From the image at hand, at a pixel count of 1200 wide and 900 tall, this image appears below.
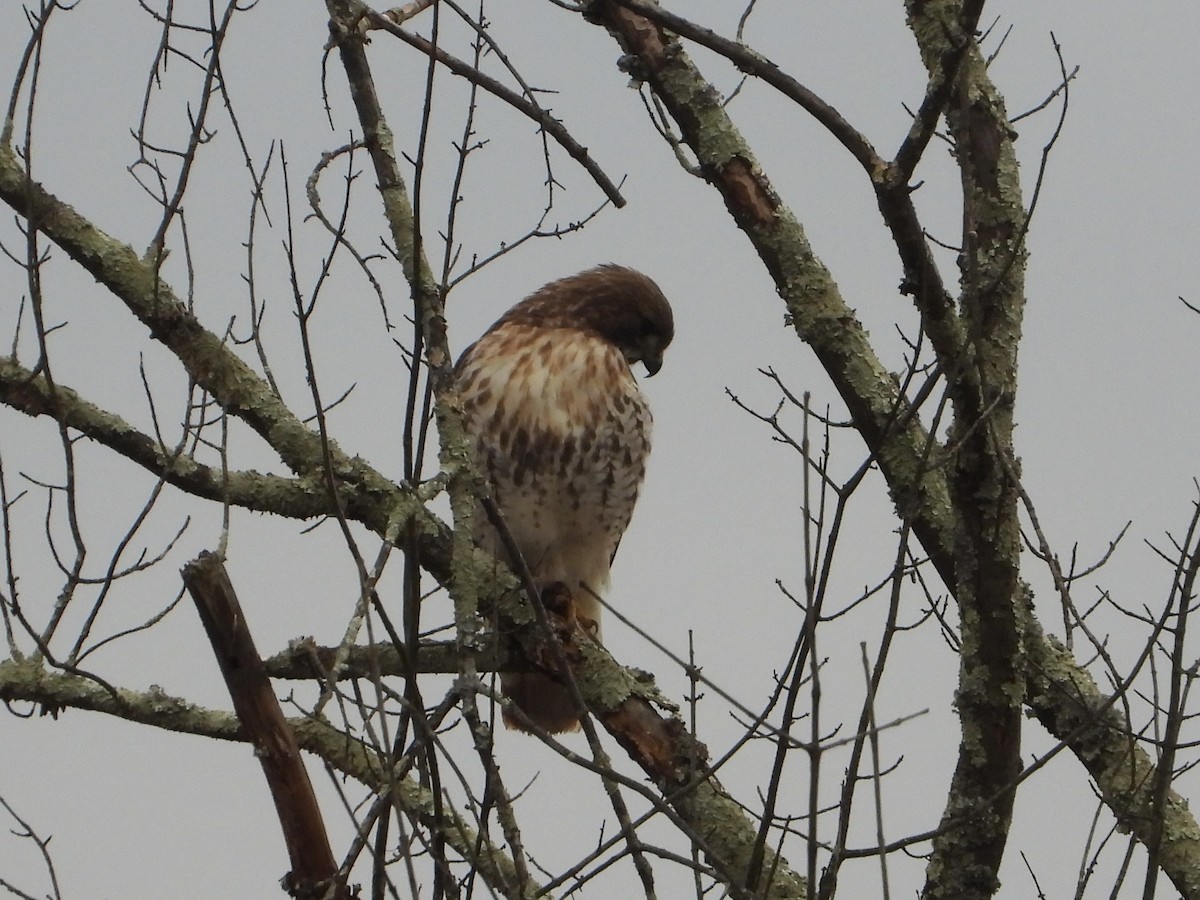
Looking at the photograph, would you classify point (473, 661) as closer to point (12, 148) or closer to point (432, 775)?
point (432, 775)

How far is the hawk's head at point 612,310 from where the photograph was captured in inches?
195

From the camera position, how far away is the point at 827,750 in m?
2.30

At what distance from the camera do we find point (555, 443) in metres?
4.55

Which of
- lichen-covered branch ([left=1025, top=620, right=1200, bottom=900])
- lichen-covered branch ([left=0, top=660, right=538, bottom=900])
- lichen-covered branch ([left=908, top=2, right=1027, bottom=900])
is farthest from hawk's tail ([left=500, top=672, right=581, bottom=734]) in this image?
lichen-covered branch ([left=908, top=2, right=1027, bottom=900])

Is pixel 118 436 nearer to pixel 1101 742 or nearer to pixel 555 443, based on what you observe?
pixel 555 443

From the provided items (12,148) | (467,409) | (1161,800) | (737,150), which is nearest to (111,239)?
(12,148)

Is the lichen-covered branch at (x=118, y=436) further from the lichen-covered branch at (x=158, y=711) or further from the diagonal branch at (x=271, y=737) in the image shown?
the diagonal branch at (x=271, y=737)

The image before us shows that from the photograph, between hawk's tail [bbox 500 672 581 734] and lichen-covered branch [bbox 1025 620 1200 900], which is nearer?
lichen-covered branch [bbox 1025 620 1200 900]

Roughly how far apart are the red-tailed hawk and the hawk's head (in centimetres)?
1

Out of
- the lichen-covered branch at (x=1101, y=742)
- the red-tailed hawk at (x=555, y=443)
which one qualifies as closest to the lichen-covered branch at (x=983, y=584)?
the lichen-covered branch at (x=1101, y=742)

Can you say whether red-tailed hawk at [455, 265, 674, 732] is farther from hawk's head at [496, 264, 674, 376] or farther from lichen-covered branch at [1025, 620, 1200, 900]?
lichen-covered branch at [1025, 620, 1200, 900]

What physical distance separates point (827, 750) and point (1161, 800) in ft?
1.93

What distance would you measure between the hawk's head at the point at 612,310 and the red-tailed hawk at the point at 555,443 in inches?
0.5

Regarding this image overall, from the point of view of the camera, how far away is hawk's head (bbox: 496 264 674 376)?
16.3 feet
